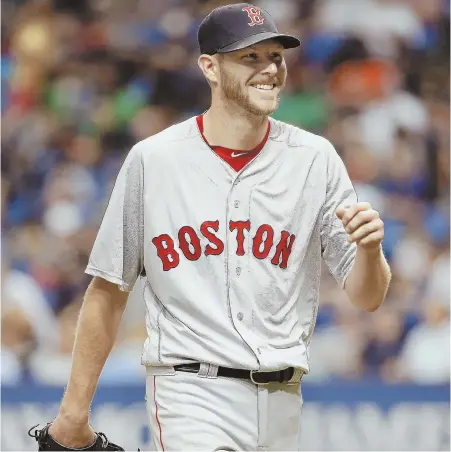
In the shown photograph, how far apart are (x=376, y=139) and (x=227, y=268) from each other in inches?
175

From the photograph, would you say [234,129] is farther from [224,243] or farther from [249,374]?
[249,374]

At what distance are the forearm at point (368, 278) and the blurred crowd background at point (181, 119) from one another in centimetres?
318

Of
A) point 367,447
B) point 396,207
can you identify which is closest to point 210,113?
point 367,447

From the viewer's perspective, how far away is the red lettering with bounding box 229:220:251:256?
338cm

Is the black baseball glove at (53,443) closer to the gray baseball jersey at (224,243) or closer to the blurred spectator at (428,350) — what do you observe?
the gray baseball jersey at (224,243)

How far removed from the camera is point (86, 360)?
350 centimetres

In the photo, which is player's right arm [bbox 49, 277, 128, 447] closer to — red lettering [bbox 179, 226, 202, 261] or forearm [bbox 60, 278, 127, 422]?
forearm [bbox 60, 278, 127, 422]

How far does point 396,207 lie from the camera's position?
23.9ft

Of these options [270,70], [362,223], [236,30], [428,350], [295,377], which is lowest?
[428,350]

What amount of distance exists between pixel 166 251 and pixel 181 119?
14.5 ft

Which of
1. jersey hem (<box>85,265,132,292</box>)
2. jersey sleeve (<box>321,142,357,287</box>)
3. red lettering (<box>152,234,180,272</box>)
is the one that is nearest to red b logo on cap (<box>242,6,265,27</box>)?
jersey sleeve (<box>321,142,357,287</box>)

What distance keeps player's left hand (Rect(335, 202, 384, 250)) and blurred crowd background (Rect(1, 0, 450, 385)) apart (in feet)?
11.4

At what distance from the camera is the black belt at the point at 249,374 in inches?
130

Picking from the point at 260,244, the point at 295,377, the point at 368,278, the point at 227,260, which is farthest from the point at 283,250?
the point at 295,377
